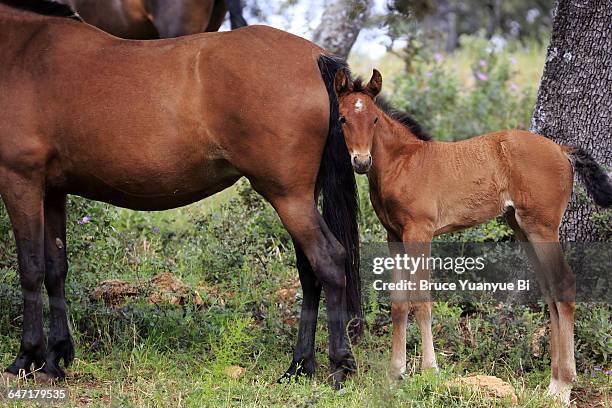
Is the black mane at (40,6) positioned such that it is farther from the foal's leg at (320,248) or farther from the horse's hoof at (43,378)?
the horse's hoof at (43,378)

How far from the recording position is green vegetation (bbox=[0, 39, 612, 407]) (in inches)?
199

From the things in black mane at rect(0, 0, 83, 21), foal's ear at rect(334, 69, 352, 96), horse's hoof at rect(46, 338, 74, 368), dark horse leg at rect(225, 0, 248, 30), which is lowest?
horse's hoof at rect(46, 338, 74, 368)

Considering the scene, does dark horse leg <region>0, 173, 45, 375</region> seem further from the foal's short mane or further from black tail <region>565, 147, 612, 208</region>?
black tail <region>565, 147, 612, 208</region>

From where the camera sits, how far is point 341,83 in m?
5.02

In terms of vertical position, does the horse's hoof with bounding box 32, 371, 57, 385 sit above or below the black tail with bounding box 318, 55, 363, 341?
below

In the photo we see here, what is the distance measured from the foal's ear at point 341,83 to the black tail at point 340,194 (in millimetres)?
126

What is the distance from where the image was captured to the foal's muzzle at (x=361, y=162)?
476cm

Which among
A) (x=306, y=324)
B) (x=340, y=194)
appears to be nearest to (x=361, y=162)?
(x=340, y=194)

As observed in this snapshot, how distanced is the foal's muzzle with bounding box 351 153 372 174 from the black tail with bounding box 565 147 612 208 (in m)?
1.22

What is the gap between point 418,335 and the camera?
5.88 metres

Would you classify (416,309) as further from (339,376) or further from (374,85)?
(374,85)

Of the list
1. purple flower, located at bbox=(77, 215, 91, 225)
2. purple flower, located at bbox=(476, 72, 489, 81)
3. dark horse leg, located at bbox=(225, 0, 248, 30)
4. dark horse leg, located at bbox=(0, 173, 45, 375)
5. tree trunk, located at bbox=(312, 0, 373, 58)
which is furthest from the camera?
purple flower, located at bbox=(476, 72, 489, 81)

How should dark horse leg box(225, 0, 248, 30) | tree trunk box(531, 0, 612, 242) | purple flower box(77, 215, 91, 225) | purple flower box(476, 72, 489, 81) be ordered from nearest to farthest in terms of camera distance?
1. tree trunk box(531, 0, 612, 242)
2. purple flower box(77, 215, 91, 225)
3. dark horse leg box(225, 0, 248, 30)
4. purple flower box(476, 72, 489, 81)

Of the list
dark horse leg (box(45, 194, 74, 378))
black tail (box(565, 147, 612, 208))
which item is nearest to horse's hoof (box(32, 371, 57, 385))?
dark horse leg (box(45, 194, 74, 378))
